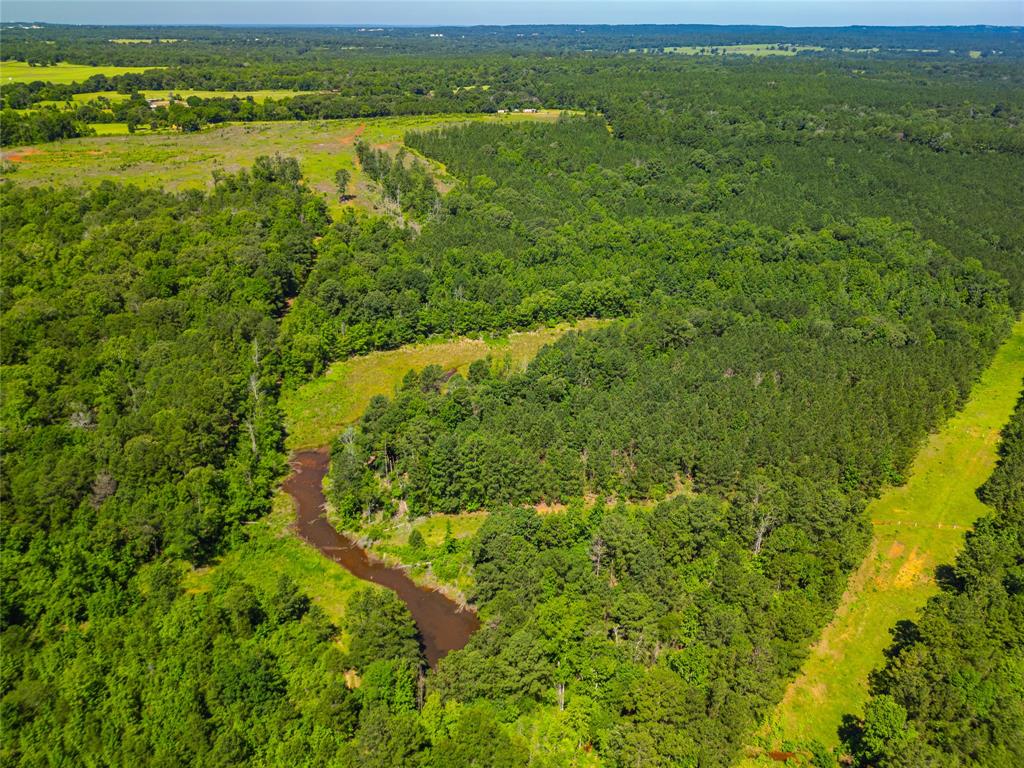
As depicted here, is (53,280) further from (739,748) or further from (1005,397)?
(1005,397)

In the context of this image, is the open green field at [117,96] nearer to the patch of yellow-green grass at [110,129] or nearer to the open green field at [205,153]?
the patch of yellow-green grass at [110,129]

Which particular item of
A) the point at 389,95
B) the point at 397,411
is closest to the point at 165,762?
the point at 397,411

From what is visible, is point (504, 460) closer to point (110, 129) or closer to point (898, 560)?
point (898, 560)

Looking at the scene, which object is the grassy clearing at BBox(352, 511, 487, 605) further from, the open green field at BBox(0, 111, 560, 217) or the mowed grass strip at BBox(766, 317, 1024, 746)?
the open green field at BBox(0, 111, 560, 217)

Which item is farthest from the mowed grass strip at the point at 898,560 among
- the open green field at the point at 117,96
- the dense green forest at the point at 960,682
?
the open green field at the point at 117,96

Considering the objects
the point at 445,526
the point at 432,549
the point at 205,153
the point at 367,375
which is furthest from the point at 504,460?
the point at 205,153

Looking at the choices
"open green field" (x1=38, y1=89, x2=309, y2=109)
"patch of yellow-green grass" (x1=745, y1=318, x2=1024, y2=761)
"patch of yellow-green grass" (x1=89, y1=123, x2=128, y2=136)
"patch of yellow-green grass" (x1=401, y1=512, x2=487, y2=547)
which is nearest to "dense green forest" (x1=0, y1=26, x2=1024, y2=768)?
"patch of yellow-green grass" (x1=401, y1=512, x2=487, y2=547)
